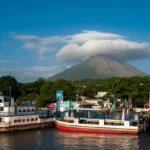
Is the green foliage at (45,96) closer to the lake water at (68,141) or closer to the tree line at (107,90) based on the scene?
the tree line at (107,90)

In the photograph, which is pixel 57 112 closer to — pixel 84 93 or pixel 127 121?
pixel 127 121

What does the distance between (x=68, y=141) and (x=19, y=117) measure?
1275cm

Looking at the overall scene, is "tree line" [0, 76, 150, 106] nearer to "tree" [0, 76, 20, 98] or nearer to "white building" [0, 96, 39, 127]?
"tree" [0, 76, 20, 98]

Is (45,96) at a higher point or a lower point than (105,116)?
higher

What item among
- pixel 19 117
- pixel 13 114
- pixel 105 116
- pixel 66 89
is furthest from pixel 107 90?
pixel 13 114

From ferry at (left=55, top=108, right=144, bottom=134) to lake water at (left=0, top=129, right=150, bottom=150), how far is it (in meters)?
2.01

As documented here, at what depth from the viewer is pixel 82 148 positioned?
37.2 m

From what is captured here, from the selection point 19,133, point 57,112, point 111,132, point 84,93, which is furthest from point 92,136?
point 84,93

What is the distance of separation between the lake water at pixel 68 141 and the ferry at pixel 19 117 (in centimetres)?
229

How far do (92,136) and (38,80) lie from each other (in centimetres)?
6033

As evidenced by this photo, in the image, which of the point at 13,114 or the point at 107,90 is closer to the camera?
the point at 13,114

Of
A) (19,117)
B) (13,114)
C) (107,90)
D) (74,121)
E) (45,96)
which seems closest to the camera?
(13,114)

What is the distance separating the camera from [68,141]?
4147cm

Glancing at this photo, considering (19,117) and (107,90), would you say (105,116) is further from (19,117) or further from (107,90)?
(107,90)
